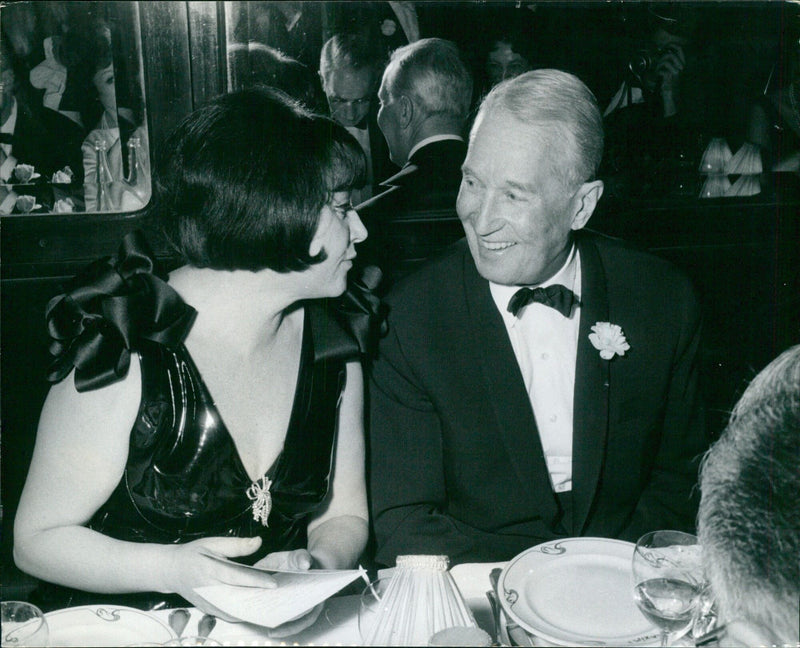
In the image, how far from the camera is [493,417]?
6.36 feet

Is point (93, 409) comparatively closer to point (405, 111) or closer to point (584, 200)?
point (405, 111)

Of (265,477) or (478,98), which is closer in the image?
(265,477)

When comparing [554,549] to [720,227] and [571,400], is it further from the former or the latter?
[720,227]

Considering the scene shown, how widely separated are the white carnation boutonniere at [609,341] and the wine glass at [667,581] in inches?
27.1

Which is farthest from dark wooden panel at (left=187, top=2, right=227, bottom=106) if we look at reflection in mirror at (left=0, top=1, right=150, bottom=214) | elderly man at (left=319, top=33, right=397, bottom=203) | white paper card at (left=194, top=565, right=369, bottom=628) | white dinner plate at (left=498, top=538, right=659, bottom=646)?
white dinner plate at (left=498, top=538, right=659, bottom=646)

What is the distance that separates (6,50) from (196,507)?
1098mm

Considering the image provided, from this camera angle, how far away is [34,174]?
1639 millimetres

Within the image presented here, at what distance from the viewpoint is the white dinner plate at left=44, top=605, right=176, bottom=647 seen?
1233 millimetres

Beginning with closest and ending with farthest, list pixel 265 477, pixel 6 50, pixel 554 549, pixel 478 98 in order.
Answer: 1. pixel 554 549
2. pixel 6 50
3. pixel 265 477
4. pixel 478 98

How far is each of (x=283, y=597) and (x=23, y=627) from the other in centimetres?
41

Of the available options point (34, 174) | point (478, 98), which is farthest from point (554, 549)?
point (34, 174)

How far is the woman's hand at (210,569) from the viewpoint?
1.17 meters

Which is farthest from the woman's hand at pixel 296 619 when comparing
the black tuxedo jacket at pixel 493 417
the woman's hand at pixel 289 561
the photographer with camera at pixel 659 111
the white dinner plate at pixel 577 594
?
the photographer with camera at pixel 659 111

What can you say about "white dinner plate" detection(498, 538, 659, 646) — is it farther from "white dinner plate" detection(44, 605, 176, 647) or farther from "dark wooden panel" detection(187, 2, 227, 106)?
"dark wooden panel" detection(187, 2, 227, 106)
